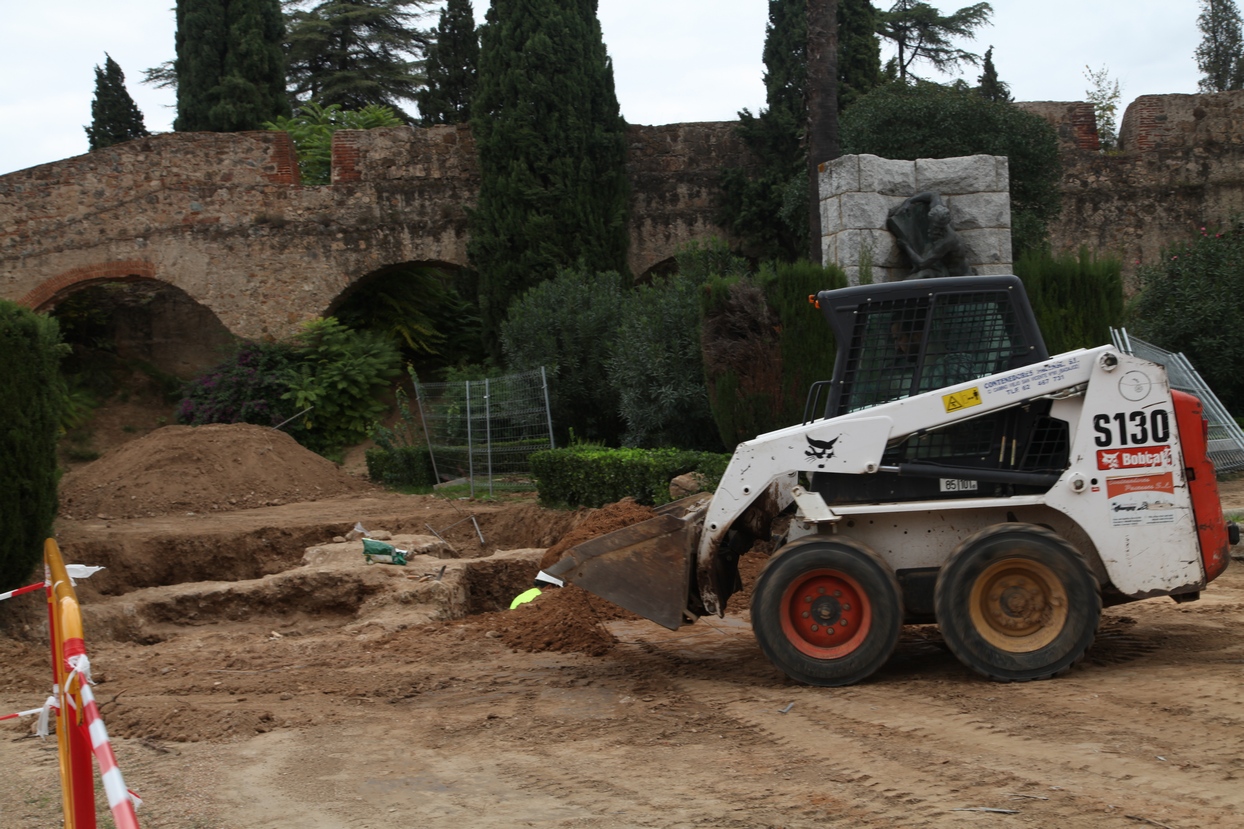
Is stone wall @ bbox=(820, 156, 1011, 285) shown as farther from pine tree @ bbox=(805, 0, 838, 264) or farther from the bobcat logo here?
the bobcat logo

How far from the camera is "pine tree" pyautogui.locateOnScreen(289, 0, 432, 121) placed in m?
34.6

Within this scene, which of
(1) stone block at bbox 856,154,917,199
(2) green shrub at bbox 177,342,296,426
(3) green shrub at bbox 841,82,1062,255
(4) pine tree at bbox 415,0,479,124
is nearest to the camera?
(1) stone block at bbox 856,154,917,199

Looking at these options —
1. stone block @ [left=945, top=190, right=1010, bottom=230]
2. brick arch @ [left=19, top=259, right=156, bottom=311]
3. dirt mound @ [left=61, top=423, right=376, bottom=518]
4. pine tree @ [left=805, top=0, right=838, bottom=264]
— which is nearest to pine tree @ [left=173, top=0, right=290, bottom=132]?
brick arch @ [left=19, top=259, right=156, bottom=311]

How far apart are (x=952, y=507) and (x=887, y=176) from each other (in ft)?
23.5

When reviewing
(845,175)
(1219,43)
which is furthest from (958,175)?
(1219,43)

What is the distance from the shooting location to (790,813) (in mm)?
Result: 4152

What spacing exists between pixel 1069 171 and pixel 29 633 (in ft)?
60.1

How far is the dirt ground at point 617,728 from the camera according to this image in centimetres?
426

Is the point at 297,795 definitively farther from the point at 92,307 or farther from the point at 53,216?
the point at 92,307

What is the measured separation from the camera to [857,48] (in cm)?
2345

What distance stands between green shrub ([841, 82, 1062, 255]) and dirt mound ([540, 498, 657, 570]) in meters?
8.94

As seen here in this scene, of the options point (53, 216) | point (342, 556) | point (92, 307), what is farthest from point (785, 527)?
point (92, 307)

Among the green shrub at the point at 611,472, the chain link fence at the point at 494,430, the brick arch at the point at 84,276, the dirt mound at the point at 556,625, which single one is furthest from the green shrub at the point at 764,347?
the brick arch at the point at 84,276

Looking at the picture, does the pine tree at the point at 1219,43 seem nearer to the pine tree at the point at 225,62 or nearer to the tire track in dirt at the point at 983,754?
the pine tree at the point at 225,62
